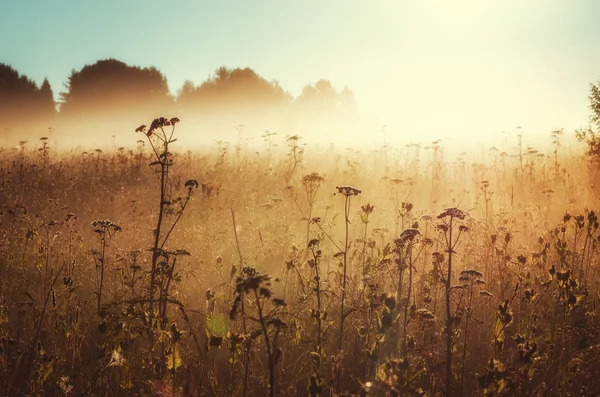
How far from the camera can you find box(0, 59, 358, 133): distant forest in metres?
44.1

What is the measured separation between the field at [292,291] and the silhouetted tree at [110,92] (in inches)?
1534

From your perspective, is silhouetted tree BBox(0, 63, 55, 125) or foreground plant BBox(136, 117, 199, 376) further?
silhouetted tree BBox(0, 63, 55, 125)

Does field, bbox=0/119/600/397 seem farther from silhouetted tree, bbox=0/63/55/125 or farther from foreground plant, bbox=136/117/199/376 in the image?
silhouetted tree, bbox=0/63/55/125

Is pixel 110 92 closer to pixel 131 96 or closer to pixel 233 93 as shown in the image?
pixel 131 96

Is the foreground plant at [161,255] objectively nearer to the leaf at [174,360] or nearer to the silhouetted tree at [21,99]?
the leaf at [174,360]

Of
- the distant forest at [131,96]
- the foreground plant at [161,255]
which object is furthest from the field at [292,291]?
the distant forest at [131,96]

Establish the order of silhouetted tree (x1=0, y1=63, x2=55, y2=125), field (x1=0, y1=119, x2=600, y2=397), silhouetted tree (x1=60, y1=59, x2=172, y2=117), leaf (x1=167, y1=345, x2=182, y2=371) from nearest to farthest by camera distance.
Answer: leaf (x1=167, y1=345, x2=182, y2=371)
field (x1=0, y1=119, x2=600, y2=397)
silhouetted tree (x1=0, y1=63, x2=55, y2=125)
silhouetted tree (x1=60, y1=59, x2=172, y2=117)

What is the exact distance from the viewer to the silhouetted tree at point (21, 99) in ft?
140

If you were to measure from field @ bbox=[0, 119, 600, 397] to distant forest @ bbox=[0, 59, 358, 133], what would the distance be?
126 feet

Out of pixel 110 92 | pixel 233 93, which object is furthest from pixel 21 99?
pixel 233 93

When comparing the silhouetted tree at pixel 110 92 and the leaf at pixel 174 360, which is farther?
the silhouetted tree at pixel 110 92

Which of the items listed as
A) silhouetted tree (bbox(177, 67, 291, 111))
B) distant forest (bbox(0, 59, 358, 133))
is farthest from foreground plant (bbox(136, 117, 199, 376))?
silhouetted tree (bbox(177, 67, 291, 111))

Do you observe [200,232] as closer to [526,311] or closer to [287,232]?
[287,232]

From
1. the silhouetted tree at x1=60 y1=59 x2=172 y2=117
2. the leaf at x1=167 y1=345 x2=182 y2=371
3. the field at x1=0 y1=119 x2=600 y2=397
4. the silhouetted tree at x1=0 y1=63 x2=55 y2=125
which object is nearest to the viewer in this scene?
the leaf at x1=167 y1=345 x2=182 y2=371
